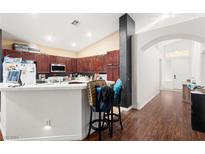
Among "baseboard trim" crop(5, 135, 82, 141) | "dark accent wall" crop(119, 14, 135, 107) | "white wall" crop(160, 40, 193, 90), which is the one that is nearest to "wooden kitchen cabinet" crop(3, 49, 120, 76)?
"dark accent wall" crop(119, 14, 135, 107)

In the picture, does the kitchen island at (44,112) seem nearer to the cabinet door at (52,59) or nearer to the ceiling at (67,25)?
the ceiling at (67,25)

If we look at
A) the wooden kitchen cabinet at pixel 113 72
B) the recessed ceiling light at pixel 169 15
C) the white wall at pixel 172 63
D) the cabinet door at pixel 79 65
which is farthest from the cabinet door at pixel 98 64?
the white wall at pixel 172 63

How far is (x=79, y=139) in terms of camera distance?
2.29 m

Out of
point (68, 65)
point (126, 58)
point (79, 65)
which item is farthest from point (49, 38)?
point (126, 58)

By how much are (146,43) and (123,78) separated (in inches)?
55.7

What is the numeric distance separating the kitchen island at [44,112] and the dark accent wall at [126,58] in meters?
2.15

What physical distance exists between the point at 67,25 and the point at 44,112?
11.0 ft

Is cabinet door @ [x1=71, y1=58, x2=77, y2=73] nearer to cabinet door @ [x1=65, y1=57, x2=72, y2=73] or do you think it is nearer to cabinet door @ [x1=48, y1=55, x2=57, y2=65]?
cabinet door @ [x1=65, y1=57, x2=72, y2=73]

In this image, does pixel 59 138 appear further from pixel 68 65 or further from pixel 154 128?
pixel 68 65

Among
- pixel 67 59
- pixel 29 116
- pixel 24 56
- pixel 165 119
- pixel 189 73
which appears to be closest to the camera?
pixel 29 116

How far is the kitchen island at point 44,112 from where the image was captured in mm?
2113

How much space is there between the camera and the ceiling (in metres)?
3.80
